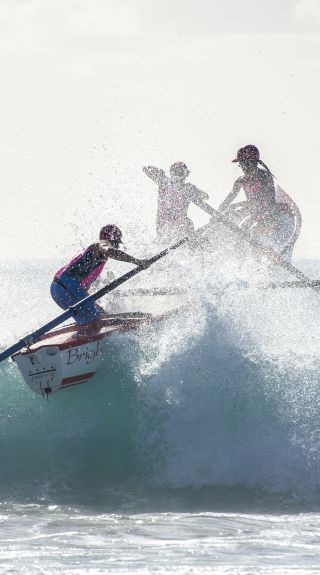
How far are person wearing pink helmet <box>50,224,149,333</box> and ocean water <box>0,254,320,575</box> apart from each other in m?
0.50

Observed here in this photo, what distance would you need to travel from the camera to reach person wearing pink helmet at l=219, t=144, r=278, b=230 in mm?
14539

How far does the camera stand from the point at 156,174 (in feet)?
50.8

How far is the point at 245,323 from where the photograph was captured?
12.3 m

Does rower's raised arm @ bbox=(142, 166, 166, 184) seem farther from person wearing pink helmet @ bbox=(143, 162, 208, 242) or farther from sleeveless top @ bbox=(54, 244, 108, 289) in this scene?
sleeveless top @ bbox=(54, 244, 108, 289)

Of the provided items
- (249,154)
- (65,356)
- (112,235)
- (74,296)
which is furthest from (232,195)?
(65,356)

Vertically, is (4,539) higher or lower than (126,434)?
lower

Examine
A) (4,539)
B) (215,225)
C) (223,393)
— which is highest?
(215,225)

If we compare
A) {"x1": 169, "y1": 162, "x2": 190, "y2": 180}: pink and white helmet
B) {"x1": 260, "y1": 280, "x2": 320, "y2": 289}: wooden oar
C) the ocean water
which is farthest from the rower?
the ocean water

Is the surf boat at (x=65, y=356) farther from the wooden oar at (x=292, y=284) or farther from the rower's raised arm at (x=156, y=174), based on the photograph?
the rower's raised arm at (x=156, y=174)

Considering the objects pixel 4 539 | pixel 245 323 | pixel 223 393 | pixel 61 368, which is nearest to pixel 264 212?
pixel 245 323

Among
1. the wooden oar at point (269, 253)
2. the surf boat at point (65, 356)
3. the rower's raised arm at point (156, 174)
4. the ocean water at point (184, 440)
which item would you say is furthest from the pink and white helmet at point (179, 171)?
the surf boat at point (65, 356)

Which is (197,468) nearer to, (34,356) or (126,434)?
(126,434)

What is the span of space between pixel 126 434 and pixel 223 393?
1.34 meters

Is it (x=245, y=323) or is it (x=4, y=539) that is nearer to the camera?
(x=4, y=539)
